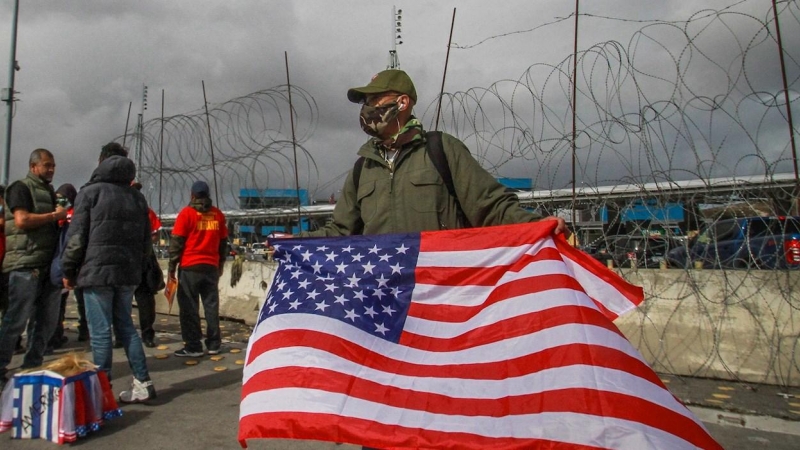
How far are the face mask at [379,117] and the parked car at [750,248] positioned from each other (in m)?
3.70

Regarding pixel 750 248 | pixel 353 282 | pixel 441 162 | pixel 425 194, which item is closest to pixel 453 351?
pixel 353 282

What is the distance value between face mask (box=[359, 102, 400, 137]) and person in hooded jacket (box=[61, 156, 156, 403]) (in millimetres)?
2543

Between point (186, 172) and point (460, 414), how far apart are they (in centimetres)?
762

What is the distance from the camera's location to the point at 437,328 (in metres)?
2.64

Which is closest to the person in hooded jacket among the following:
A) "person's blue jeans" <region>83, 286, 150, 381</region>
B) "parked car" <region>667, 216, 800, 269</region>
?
"person's blue jeans" <region>83, 286, 150, 381</region>

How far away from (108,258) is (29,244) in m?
0.98

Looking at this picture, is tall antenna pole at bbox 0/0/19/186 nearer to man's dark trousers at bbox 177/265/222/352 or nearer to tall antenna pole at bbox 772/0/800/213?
man's dark trousers at bbox 177/265/222/352

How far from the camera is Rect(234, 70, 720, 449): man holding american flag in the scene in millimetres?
2145

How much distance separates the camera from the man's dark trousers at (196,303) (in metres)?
6.42

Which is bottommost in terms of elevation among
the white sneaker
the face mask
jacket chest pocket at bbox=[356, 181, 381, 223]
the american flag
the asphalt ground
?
the asphalt ground

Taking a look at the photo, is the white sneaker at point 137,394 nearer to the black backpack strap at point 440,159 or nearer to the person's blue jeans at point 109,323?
the person's blue jeans at point 109,323

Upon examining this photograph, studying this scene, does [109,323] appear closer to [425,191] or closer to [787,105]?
[425,191]

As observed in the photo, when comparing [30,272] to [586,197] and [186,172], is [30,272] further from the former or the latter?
[586,197]

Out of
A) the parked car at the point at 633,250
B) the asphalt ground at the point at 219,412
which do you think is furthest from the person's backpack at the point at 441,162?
the parked car at the point at 633,250
